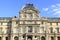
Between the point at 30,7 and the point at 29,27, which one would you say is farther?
the point at 30,7

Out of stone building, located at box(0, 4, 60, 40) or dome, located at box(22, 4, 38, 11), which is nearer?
stone building, located at box(0, 4, 60, 40)

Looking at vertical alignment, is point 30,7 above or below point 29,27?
above

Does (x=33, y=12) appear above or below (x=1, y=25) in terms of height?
above

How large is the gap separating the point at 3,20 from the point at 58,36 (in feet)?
79.5

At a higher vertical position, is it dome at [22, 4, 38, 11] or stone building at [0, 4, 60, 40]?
dome at [22, 4, 38, 11]

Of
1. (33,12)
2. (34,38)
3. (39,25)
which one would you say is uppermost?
(33,12)

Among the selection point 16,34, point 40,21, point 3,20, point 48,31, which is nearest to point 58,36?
point 48,31

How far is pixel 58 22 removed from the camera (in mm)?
85250

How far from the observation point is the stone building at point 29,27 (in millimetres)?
81200

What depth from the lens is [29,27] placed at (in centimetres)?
8231

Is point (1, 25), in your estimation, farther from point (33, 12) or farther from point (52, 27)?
point (52, 27)

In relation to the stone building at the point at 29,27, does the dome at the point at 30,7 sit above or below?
above

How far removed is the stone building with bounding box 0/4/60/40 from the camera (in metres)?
81.2

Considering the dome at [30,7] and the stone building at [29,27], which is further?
the dome at [30,7]
